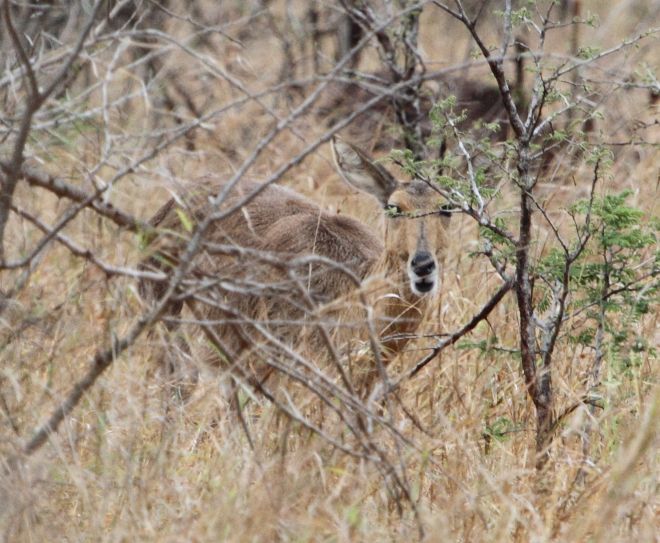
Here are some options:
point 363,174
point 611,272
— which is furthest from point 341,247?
point 611,272

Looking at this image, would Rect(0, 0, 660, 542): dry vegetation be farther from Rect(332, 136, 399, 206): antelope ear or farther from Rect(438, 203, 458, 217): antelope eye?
Rect(332, 136, 399, 206): antelope ear

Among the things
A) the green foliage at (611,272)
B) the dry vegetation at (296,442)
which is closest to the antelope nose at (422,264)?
the dry vegetation at (296,442)

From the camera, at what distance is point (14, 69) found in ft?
17.6

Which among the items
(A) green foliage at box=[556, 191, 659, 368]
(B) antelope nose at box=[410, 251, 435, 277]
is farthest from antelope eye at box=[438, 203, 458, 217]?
(A) green foliage at box=[556, 191, 659, 368]

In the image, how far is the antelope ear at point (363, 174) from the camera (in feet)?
18.9

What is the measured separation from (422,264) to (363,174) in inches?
30.8

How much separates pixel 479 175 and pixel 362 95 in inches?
191

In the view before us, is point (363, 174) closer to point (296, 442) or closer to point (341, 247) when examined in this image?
point (341, 247)

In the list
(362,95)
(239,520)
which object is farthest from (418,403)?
(362,95)

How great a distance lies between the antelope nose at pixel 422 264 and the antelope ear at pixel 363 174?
24.2 inches

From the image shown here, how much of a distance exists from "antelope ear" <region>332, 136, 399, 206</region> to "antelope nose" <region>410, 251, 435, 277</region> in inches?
24.2

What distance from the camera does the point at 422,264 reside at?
525 cm

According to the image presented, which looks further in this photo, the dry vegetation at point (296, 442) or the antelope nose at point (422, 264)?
the antelope nose at point (422, 264)

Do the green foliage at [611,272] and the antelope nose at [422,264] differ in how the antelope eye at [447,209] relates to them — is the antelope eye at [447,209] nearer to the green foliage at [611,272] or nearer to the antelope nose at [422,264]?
the antelope nose at [422,264]
